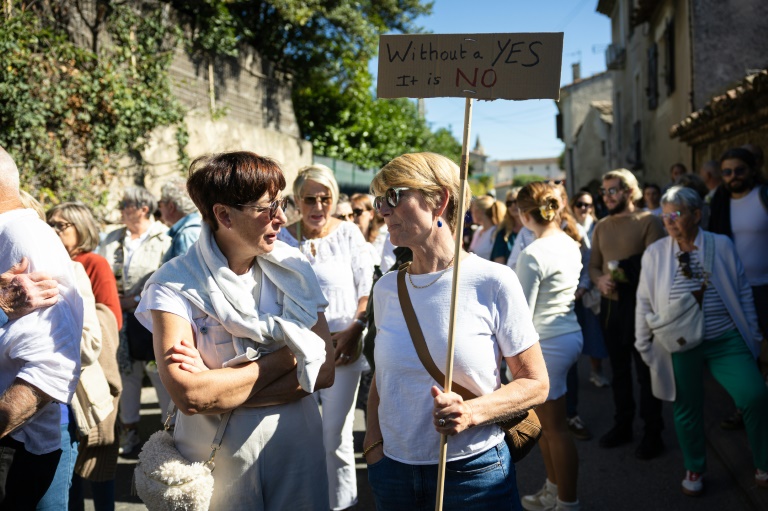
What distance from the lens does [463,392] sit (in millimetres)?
2391

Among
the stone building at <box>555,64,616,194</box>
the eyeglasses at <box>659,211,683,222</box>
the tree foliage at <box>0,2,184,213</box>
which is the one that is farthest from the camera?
the stone building at <box>555,64,616,194</box>

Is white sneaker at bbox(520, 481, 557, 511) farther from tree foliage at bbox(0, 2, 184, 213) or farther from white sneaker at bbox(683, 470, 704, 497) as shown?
tree foliage at bbox(0, 2, 184, 213)

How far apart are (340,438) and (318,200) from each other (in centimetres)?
141

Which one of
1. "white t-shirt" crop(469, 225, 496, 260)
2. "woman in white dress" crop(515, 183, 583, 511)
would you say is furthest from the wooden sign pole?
"white t-shirt" crop(469, 225, 496, 260)

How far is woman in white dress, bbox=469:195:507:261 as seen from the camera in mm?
7758

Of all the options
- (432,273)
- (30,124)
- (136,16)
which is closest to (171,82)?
(136,16)

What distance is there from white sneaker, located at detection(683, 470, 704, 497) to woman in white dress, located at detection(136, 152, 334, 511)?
3.02 meters

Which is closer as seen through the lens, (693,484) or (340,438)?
(340,438)

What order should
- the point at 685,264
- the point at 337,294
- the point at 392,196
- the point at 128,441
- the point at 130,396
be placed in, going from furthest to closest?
the point at 130,396
the point at 128,441
the point at 685,264
the point at 337,294
the point at 392,196

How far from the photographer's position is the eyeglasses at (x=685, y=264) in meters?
4.40

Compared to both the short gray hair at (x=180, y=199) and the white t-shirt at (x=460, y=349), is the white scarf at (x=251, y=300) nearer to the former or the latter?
the white t-shirt at (x=460, y=349)

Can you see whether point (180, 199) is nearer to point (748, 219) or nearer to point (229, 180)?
point (229, 180)

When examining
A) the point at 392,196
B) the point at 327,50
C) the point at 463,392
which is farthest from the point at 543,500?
the point at 327,50

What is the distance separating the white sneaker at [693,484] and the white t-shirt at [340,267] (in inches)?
94.7
